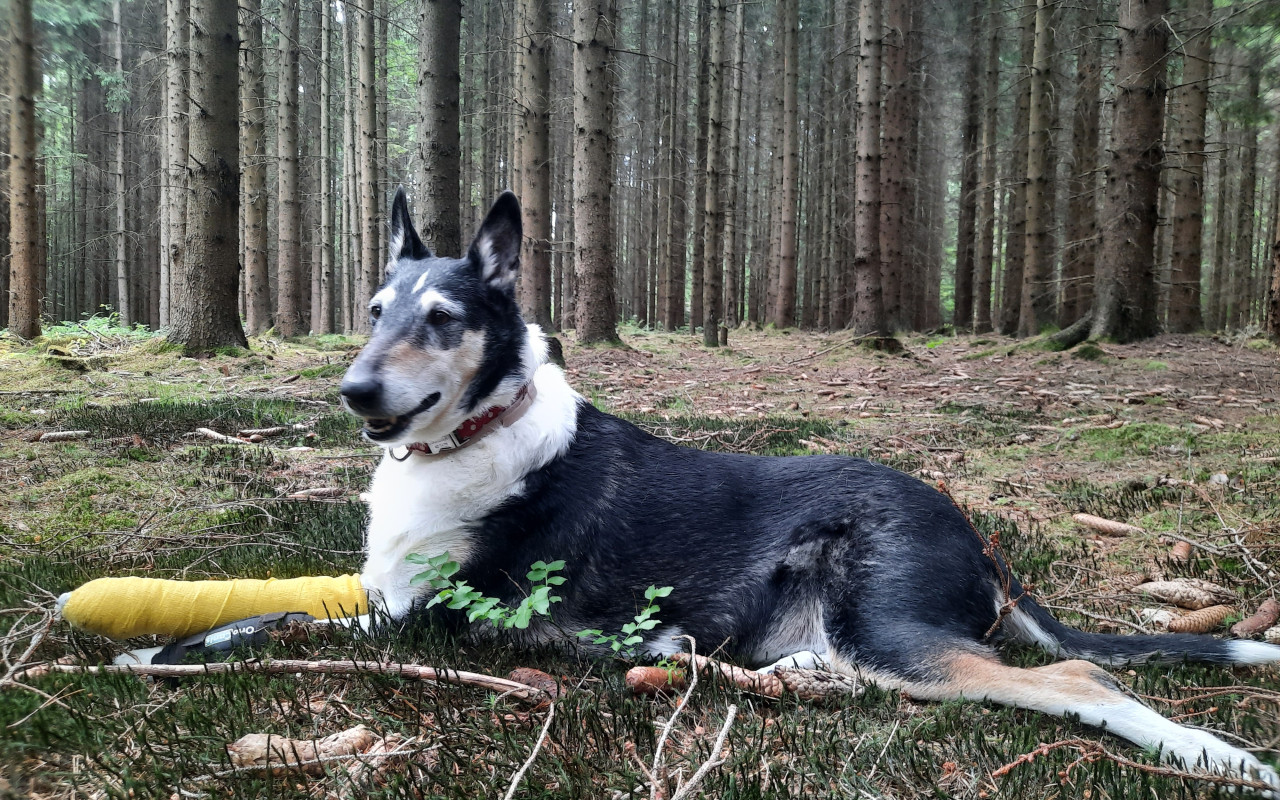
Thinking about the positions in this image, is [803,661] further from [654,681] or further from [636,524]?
[636,524]

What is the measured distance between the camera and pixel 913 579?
276cm

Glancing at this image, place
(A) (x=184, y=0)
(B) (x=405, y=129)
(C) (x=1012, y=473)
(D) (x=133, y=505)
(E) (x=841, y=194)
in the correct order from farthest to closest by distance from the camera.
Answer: (B) (x=405, y=129)
(E) (x=841, y=194)
(A) (x=184, y=0)
(C) (x=1012, y=473)
(D) (x=133, y=505)

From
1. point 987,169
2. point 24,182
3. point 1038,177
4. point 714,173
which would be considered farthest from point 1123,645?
point 987,169

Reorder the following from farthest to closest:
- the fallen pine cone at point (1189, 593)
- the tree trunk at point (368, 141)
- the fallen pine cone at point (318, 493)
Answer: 1. the tree trunk at point (368, 141)
2. the fallen pine cone at point (318, 493)
3. the fallen pine cone at point (1189, 593)

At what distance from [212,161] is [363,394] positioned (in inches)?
377

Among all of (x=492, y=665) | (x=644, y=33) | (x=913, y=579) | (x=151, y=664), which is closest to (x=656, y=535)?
(x=492, y=665)

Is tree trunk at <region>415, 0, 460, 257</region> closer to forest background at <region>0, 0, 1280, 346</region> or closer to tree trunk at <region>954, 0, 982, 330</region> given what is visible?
forest background at <region>0, 0, 1280, 346</region>

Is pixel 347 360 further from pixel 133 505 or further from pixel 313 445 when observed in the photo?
pixel 133 505

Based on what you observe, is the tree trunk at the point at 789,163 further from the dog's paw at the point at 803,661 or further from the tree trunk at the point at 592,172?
the dog's paw at the point at 803,661

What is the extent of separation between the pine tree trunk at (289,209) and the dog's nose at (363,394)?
1795 centimetres

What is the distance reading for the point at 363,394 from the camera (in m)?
2.72

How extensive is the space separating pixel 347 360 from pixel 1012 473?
406 inches

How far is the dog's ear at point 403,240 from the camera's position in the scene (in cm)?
359

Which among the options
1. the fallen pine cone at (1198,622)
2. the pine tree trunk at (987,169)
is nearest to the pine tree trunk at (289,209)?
the fallen pine cone at (1198,622)
